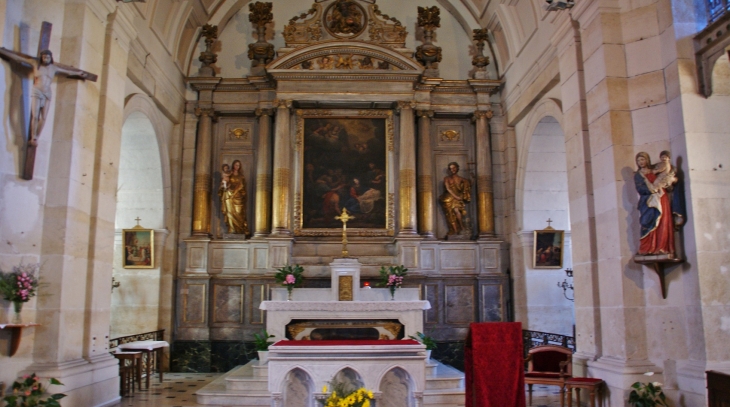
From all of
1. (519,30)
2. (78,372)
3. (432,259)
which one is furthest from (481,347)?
(519,30)

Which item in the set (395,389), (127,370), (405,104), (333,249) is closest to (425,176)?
(405,104)

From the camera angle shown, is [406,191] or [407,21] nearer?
[406,191]

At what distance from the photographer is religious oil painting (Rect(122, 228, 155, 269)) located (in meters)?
12.5

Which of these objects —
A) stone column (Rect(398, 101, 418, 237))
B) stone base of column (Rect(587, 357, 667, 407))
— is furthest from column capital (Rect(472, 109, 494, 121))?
stone base of column (Rect(587, 357, 667, 407))

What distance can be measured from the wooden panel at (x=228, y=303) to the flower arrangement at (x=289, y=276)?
4.41 feet

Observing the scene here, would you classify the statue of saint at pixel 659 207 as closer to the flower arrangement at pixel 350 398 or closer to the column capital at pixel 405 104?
the flower arrangement at pixel 350 398

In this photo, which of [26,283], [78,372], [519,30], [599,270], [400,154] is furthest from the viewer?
[400,154]

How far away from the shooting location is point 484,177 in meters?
13.3

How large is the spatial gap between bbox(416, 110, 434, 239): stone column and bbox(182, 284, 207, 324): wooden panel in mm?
4589

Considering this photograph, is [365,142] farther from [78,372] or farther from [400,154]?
[78,372]

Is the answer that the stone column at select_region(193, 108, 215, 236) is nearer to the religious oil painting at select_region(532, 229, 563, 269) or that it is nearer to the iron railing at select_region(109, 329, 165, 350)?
the iron railing at select_region(109, 329, 165, 350)

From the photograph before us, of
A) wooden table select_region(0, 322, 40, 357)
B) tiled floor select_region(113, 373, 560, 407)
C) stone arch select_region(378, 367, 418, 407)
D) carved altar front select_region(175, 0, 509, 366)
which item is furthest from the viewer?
carved altar front select_region(175, 0, 509, 366)

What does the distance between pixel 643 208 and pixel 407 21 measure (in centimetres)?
840

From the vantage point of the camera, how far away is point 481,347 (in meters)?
5.52
